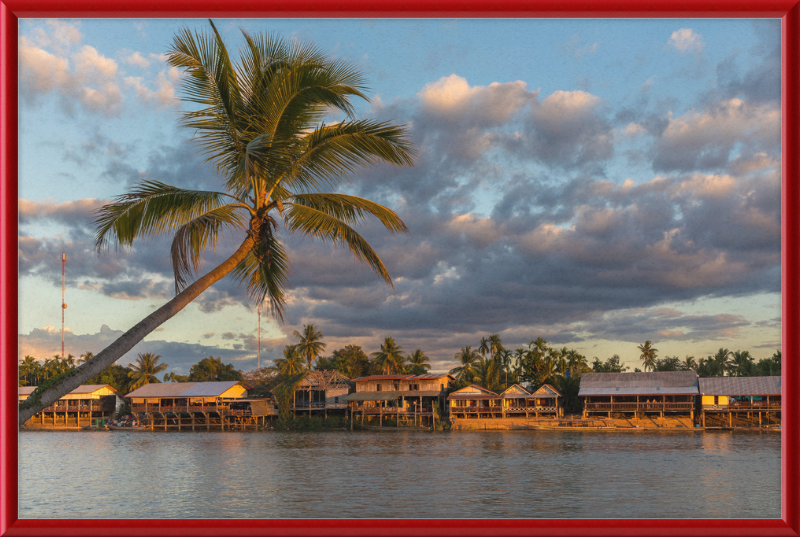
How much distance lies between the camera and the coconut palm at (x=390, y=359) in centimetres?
5928

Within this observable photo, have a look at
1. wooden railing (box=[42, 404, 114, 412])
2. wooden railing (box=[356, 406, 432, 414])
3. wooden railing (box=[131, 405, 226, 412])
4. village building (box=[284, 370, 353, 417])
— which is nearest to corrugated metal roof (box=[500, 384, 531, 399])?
wooden railing (box=[356, 406, 432, 414])

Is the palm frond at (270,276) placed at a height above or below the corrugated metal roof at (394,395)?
above

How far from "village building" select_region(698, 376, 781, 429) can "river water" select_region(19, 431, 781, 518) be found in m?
1.96

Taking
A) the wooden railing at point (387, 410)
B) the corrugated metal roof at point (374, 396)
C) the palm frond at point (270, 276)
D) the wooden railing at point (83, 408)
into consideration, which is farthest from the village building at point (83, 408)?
the palm frond at point (270, 276)

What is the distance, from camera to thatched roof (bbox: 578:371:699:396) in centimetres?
4716

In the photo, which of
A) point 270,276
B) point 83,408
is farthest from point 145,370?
point 270,276

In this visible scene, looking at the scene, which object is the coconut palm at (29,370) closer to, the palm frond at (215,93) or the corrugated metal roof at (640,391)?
the corrugated metal roof at (640,391)

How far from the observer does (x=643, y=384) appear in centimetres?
4788

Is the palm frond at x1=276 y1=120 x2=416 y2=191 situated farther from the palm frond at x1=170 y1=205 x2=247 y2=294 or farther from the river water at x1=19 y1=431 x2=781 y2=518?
the river water at x1=19 y1=431 x2=781 y2=518

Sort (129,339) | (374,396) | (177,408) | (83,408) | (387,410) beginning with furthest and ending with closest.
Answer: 1. (83,408)
2. (177,408)
3. (374,396)
4. (387,410)
5. (129,339)

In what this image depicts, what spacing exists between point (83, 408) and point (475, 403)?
120 ft

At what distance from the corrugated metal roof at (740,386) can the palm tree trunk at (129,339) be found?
156 feet

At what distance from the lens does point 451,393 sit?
1998 inches

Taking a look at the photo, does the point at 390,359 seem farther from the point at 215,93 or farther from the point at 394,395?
the point at 215,93
